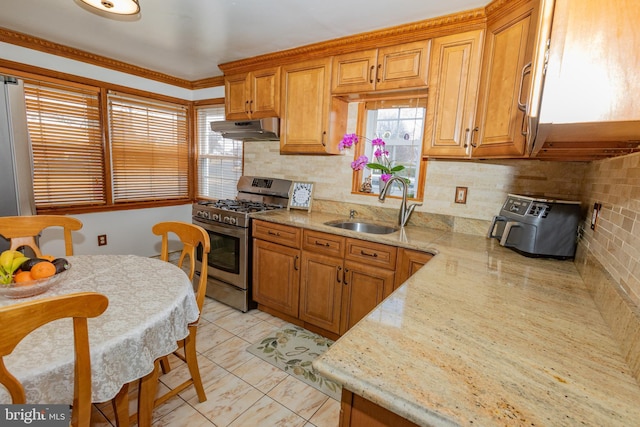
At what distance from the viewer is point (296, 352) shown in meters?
2.18

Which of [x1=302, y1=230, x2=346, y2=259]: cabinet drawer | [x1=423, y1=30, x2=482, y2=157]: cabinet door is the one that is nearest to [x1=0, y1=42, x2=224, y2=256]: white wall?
[x1=302, y1=230, x2=346, y2=259]: cabinet drawer

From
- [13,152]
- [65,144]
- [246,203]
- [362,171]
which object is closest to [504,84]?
[362,171]

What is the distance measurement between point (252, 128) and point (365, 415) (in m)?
2.55

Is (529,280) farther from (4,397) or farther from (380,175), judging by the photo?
(4,397)

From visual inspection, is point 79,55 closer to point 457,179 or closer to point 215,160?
point 215,160

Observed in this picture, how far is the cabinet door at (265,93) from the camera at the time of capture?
108 inches

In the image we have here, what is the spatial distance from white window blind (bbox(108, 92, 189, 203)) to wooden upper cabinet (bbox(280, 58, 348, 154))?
1.83 m

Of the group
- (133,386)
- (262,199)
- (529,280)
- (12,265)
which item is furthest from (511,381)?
(262,199)

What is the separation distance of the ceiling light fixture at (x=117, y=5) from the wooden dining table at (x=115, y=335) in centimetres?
132

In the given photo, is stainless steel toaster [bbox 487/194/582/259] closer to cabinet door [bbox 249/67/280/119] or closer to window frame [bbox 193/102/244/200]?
cabinet door [bbox 249/67/280/119]

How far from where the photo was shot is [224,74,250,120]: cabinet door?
2943mm

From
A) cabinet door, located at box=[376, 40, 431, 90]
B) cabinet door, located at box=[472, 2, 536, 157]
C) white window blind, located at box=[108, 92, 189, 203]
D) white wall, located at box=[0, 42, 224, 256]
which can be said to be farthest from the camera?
white window blind, located at box=[108, 92, 189, 203]

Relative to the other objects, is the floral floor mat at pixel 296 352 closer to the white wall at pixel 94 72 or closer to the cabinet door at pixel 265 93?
the cabinet door at pixel 265 93

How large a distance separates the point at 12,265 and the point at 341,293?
1.73m
